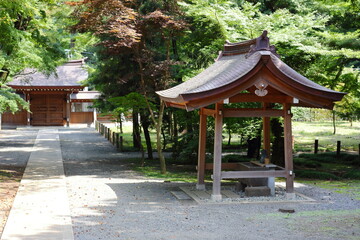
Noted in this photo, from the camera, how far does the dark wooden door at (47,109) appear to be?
4303 cm

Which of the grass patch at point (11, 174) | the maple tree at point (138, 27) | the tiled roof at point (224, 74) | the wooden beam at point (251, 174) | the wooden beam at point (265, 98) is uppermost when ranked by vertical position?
the maple tree at point (138, 27)

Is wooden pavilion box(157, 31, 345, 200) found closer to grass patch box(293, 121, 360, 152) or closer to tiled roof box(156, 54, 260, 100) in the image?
tiled roof box(156, 54, 260, 100)

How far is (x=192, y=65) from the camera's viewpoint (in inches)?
790

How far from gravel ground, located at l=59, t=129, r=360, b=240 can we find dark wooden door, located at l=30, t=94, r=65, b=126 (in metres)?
29.9

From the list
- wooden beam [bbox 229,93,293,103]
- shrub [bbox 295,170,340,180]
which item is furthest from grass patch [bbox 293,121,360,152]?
wooden beam [bbox 229,93,293,103]

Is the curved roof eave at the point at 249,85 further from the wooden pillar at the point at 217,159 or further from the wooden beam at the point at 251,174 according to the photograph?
the wooden beam at the point at 251,174

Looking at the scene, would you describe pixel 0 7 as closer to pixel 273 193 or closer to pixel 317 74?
pixel 273 193

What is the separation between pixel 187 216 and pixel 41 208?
326 centimetres

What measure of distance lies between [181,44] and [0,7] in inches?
358

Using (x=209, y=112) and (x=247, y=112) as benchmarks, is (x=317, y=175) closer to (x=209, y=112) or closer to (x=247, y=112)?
(x=247, y=112)

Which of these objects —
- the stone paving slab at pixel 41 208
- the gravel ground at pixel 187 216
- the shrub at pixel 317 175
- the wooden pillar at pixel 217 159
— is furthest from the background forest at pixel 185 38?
the wooden pillar at pixel 217 159

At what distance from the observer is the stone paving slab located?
8.10 metres

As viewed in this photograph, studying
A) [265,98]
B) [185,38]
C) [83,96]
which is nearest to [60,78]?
[83,96]

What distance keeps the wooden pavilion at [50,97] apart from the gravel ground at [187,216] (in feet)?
93.3
